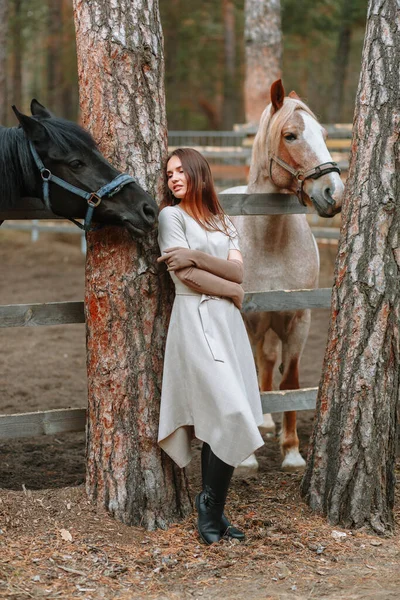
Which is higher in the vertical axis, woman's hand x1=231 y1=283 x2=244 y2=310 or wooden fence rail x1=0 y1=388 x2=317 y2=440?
woman's hand x1=231 y1=283 x2=244 y2=310

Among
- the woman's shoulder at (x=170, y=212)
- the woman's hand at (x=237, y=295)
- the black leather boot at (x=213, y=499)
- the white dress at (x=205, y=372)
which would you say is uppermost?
the woman's shoulder at (x=170, y=212)

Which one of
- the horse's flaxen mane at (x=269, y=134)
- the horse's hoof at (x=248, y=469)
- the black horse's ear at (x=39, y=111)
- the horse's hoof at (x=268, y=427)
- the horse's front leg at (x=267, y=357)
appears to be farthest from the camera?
the horse's hoof at (x=268, y=427)

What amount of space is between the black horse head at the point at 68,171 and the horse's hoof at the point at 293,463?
91.3 inches

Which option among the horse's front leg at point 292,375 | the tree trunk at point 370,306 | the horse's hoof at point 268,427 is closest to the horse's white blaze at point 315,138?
the tree trunk at point 370,306

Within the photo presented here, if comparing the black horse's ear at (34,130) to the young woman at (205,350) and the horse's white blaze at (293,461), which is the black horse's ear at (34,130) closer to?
the young woman at (205,350)

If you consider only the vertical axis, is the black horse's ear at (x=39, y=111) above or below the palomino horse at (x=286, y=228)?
above

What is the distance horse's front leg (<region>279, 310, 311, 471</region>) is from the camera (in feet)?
16.3

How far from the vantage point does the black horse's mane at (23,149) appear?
134 inches

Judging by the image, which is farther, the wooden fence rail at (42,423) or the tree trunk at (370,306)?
the wooden fence rail at (42,423)

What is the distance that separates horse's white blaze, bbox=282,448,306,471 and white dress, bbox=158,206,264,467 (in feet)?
4.84

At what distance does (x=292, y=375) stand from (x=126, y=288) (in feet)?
6.66

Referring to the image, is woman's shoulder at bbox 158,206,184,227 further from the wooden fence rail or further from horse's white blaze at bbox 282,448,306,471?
horse's white blaze at bbox 282,448,306,471

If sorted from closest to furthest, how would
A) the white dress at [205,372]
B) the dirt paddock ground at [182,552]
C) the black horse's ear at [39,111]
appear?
the dirt paddock ground at [182,552] < the white dress at [205,372] < the black horse's ear at [39,111]

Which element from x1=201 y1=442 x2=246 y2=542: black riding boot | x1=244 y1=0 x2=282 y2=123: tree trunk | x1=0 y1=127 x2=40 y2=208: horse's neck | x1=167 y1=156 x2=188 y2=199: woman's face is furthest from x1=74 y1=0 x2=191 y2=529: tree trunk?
x1=244 y1=0 x2=282 y2=123: tree trunk
